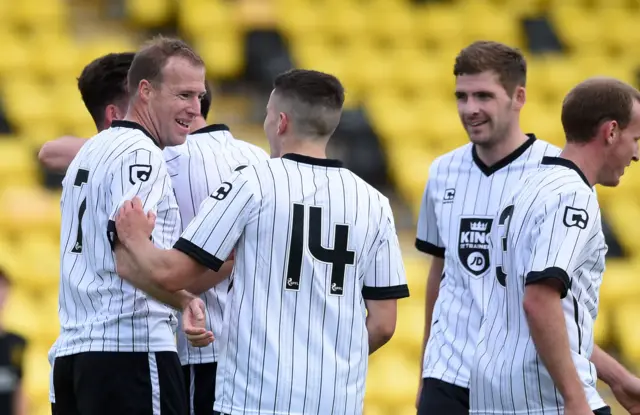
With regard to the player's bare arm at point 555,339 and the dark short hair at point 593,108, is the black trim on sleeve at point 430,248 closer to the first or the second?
the dark short hair at point 593,108

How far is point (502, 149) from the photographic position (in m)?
5.36

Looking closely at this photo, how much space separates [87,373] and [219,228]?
779 mm

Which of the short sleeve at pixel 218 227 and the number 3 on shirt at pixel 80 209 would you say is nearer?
the short sleeve at pixel 218 227

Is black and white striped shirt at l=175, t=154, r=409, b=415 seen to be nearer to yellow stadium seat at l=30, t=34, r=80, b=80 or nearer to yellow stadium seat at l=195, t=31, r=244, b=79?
yellow stadium seat at l=30, t=34, r=80, b=80

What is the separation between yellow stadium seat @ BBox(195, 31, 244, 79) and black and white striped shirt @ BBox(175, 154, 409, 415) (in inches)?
293

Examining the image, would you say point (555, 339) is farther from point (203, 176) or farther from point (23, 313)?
point (23, 313)

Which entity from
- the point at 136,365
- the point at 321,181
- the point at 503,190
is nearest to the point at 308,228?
the point at 321,181

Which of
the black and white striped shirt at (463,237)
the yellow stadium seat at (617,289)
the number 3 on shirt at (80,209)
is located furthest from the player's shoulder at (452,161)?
the yellow stadium seat at (617,289)

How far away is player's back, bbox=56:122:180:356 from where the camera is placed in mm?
4441

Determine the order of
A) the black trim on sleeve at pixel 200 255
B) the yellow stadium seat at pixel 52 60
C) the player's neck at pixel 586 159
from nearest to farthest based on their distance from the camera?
1. the black trim on sleeve at pixel 200 255
2. the player's neck at pixel 586 159
3. the yellow stadium seat at pixel 52 60

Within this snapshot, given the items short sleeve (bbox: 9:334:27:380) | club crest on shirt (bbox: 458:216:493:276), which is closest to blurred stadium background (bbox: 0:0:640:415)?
short sleeve (bbox: 9:334:27:380)

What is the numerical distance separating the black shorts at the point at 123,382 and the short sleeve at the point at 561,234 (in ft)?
4.43

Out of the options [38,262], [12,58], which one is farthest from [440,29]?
[38,262]

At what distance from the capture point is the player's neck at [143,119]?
469cm
